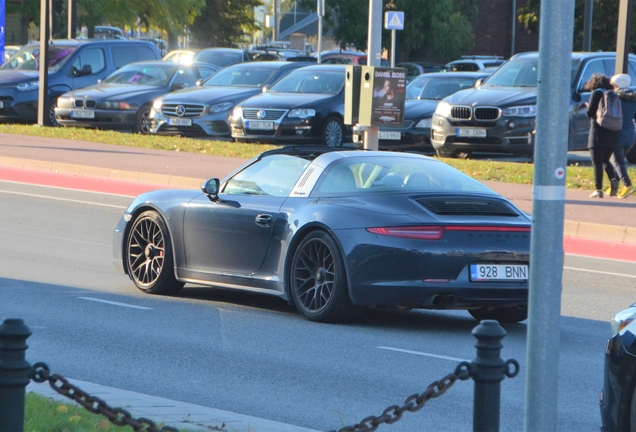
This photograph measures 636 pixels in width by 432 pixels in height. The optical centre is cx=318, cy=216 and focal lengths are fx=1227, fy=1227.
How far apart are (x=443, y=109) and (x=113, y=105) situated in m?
9.15

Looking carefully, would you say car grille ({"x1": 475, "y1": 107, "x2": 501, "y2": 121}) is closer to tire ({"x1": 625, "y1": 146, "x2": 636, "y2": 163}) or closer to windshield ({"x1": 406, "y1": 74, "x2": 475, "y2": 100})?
tire ({"x1": 625, "y1": 146, "x2": 636, "y2": 163})

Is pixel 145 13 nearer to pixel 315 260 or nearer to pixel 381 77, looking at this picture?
pixel 381 77

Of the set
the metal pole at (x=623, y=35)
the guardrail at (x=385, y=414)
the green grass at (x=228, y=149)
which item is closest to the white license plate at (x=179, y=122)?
the green grass at (x=228, y=149)

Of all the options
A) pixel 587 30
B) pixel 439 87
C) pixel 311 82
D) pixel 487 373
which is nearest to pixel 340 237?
pixel 487 373

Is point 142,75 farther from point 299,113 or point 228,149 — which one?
point 299,113

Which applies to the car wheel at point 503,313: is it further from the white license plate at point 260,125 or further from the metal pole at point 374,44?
the white license plate at point 260,125

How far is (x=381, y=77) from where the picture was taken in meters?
18.4

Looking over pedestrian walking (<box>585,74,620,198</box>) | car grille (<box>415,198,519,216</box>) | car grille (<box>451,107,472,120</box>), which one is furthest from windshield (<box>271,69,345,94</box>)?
car grille (<box>415,198,519,216</box>)

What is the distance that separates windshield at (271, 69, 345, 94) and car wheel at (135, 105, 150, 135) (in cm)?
392

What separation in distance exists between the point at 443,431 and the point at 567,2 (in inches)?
106

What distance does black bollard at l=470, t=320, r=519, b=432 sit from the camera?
4.26 meters

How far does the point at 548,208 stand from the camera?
4.14 meters

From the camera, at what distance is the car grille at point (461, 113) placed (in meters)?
21.5

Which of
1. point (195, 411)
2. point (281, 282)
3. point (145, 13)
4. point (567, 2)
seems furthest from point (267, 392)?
point (145, 13)
